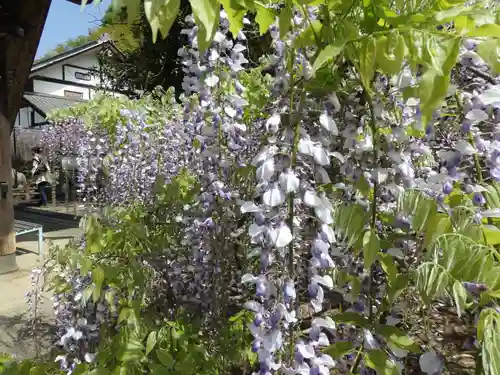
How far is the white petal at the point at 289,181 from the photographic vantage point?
962 millimetres

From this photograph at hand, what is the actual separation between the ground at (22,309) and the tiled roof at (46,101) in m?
10.1

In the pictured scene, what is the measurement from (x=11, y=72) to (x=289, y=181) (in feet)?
15.7

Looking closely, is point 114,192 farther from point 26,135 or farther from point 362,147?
point 26,135

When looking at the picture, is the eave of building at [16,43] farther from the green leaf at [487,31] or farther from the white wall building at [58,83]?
the white wall building at [58,83]

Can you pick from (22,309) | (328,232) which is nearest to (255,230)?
(328,232)

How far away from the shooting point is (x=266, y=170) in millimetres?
960

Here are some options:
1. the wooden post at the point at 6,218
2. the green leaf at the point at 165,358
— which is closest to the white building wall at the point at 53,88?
the wooden post at the point at 6,218

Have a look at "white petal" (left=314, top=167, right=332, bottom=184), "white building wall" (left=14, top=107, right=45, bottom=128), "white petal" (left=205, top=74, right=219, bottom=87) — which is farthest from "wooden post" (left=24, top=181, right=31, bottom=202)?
"white petal" (left=314, top=167, right=332, bottom=184)

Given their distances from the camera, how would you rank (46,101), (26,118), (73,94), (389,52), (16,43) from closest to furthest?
(389,52) < (16,43) < (46,101) < (26,118) < (73,94)

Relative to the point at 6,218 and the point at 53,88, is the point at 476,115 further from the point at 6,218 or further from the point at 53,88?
the point at 53,88

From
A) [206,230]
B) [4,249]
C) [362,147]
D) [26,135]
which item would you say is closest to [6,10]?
[4,249]

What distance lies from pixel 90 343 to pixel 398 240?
1427mm

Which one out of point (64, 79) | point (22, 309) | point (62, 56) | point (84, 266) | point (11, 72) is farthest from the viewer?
point (64, 79)

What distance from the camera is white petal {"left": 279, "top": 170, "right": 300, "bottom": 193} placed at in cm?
96
